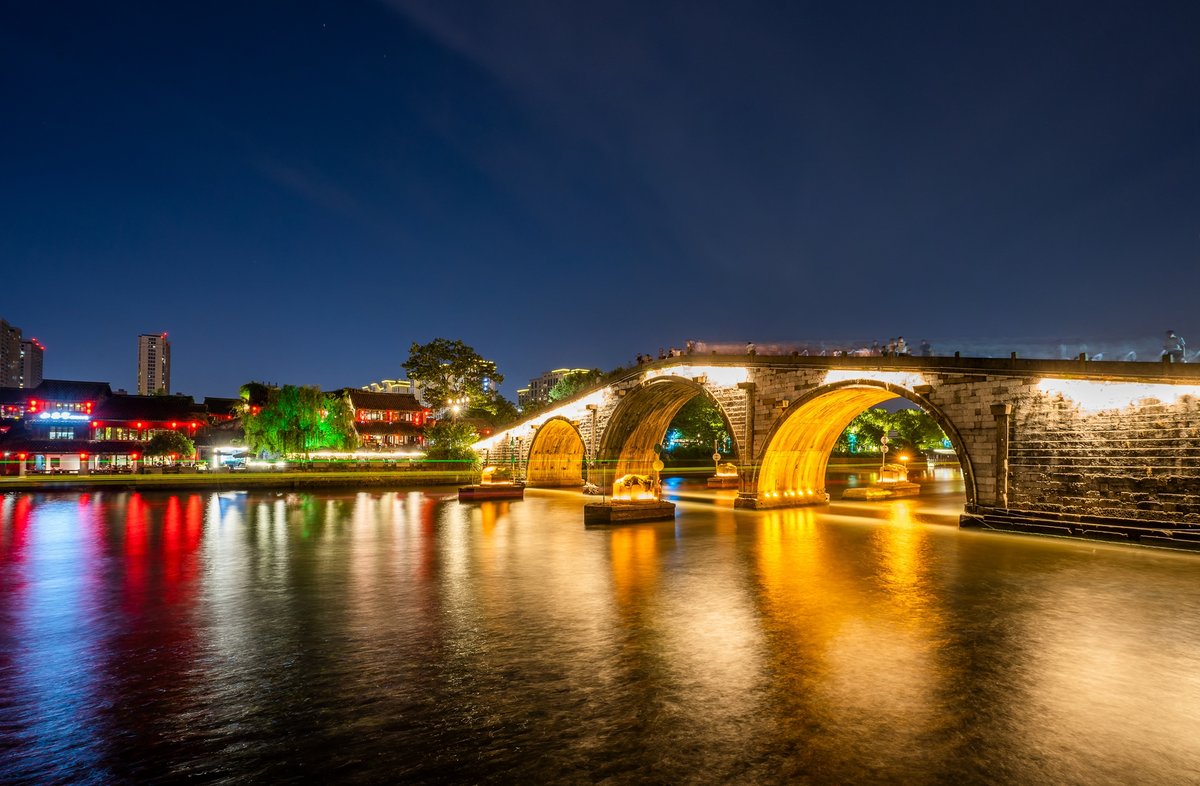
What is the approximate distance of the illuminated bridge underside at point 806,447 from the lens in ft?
96.9

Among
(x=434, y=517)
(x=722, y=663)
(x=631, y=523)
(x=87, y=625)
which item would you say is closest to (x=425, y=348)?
(x=434, y=517)

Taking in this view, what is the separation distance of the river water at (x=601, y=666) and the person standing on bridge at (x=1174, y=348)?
18.9 feet

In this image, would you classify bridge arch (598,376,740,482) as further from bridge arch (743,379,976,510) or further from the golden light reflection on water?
the golden light reflection on water

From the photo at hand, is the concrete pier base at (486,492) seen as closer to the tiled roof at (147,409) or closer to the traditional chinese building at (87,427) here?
the traditional chinese building at (87,427)

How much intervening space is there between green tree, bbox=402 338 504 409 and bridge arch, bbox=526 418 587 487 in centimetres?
1649

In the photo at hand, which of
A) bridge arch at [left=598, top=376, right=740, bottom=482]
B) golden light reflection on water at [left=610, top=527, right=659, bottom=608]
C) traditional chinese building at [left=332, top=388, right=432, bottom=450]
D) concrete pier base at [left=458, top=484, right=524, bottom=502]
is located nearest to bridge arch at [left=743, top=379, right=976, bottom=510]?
bridge arch at [left=598, top=376, right=740, bottom=482]

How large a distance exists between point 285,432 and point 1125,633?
181ft

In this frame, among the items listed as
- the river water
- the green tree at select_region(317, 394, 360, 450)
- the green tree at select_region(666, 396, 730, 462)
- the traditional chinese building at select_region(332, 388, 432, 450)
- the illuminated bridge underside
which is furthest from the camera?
the traditional chinese building at select_region(332, 388, 432, 450)

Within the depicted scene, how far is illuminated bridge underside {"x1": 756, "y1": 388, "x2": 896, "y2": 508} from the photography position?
2954 centimetres

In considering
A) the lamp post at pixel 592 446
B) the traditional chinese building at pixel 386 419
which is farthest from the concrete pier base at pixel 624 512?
the traditional chinese building at pixel 386 419

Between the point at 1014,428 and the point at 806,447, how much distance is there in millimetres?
11168

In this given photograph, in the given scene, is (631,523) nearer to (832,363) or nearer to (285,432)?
(832,363)

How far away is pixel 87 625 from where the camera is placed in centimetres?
1099

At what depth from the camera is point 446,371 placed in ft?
209
